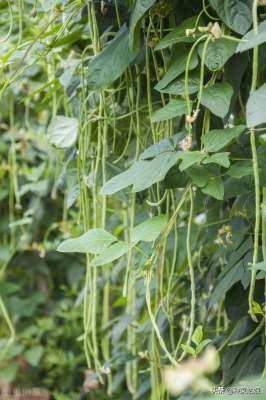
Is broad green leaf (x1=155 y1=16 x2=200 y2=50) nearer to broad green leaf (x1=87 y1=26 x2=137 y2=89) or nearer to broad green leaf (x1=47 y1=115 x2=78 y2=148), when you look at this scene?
broad green leaf (x1=87 y1=26 x2=137 y2=89)

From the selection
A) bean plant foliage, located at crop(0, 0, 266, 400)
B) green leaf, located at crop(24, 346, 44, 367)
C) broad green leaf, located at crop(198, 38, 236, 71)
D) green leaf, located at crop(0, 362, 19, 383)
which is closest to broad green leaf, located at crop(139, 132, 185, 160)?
bean plant foliage, located at crop(0, 0, 266, 400)

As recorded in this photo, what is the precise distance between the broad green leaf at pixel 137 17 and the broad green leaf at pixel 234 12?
0.25 feet

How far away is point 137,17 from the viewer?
822mm

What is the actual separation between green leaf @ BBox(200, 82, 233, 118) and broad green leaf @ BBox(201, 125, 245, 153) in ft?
0.07

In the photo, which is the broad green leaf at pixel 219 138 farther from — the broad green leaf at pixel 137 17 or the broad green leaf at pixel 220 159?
the broad green leaf at pixel 137 17

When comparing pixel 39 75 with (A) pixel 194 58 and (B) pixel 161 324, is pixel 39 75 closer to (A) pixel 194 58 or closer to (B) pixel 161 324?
(B) pixel 161 324

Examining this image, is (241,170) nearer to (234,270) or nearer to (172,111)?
(172,111)

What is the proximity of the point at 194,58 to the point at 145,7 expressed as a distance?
0.27ft

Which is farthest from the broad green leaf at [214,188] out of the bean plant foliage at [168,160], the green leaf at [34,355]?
the green leaf at [34,355]

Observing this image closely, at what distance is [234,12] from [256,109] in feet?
0.67

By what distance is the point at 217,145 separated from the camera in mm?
763

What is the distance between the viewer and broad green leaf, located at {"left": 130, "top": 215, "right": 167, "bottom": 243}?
803 millimetres

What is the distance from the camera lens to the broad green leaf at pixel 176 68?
0.82 m

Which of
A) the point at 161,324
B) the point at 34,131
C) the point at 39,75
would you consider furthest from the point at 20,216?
the point at 161,324
